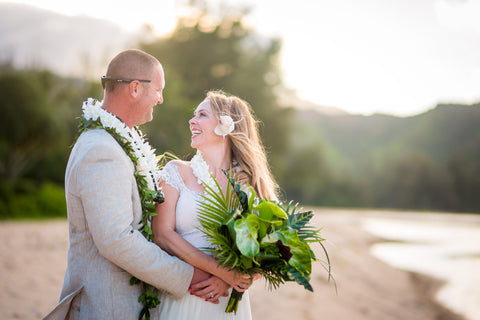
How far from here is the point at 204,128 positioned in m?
3.48

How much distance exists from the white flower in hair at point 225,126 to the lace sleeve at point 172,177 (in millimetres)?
474

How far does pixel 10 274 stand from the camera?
785 cm

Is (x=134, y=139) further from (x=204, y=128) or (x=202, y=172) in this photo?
(x=204, y=128)

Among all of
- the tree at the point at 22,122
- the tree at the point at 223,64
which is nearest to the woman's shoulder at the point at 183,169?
the tree at the point at 22,122

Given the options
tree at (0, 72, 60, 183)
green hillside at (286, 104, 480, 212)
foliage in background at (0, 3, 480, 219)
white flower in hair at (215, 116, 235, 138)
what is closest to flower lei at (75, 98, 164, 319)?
white flower in hair at (215, 116, 235, 138)

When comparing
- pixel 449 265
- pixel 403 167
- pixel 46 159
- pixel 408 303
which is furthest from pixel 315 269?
pixel 403 167

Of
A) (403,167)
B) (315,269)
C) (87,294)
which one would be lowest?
(403,167)

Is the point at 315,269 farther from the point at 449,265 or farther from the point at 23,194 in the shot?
the point at 23,194

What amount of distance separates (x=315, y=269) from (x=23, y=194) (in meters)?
12.9

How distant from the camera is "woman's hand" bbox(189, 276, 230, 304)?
9.23 feet

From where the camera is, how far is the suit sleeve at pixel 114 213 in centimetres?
239

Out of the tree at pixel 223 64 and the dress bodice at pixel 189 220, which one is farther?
the tree at pixel 223 64

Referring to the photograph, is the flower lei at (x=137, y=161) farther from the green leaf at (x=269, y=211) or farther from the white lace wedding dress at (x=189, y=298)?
the green leaf at (x=269, y=211)

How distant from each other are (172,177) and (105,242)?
93cm
